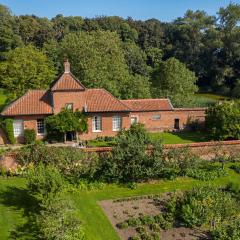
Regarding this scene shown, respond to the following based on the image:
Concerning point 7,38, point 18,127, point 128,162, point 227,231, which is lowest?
point 227,231

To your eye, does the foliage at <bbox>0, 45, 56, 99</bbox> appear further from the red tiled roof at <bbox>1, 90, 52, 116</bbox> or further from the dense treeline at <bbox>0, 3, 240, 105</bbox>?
the red tiled roof at <bbox>1, 90, 52, 116</bbox>

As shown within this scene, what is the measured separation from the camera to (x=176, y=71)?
175ft

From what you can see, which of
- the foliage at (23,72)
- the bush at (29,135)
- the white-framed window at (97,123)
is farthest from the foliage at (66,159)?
the foliage at (23,72)

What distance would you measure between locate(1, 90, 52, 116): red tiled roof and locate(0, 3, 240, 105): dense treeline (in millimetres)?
9227

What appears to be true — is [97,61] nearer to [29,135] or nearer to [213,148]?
[29,135]

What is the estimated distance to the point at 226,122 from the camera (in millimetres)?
36938

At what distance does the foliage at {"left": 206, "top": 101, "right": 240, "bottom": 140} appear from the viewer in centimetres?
3681

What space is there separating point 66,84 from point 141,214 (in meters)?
19.0

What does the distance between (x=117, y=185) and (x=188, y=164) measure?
560 cm

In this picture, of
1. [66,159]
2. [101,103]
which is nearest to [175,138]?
[101,103]

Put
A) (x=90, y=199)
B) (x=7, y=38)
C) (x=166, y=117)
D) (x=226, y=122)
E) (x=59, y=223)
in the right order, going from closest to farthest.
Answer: (x=59, y=223), (x=90, y=199), (x=226, y=122), (x=166, y=117), (x=7, y=38)

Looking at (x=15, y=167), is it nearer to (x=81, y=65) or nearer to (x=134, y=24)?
(x=81, y=65)

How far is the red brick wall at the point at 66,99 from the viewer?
125 ft

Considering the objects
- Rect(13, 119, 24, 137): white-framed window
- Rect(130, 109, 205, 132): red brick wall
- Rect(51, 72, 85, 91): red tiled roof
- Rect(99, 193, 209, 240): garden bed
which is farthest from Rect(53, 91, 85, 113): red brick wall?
Rect(99, 193, 209, 240): garden bed
